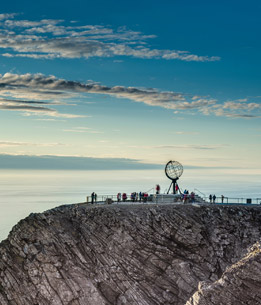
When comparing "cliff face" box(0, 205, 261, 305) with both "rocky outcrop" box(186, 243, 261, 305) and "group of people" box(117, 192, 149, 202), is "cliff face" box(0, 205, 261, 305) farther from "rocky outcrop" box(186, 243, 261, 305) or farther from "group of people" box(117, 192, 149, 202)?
"rocky outcrop" box(186, 243, 261, 305)

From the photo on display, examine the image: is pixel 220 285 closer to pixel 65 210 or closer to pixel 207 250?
pixel 207 250

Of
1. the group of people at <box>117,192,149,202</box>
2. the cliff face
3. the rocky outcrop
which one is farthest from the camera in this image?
the group of people at <box>117,192,149,202</box>

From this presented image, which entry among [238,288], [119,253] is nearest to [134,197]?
[119,253]

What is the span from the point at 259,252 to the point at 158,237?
2713cm

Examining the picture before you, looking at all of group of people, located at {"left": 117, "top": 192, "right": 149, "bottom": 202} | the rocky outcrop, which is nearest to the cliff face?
group of people, located at {"left": 117, "top": 192, "right": 149, "bottom": 202}

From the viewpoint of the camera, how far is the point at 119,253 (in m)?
45.9

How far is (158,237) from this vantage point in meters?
47.7

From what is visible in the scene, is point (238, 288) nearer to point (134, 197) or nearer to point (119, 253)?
point (119, 253)

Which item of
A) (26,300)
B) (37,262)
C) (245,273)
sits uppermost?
(245,273)

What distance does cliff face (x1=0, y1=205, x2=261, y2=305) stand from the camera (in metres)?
42.8

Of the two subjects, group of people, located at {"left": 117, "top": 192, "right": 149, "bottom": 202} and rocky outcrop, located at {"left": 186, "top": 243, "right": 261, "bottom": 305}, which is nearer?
rocky outcrop, located at {"left": 186, "top": 243, "right": 261, "bottom": 305}

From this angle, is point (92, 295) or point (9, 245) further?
point (9, 245)

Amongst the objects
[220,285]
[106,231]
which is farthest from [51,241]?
[220,285]

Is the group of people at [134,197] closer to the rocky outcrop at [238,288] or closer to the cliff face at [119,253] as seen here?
the cliff face at [119,253]
